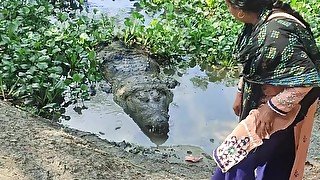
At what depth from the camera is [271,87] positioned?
7.55ft

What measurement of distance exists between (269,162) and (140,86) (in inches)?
126

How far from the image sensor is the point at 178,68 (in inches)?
254

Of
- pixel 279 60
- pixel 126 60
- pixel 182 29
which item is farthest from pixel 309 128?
pixel 182 29

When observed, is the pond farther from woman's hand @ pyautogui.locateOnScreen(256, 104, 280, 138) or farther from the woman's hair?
the woman's hair

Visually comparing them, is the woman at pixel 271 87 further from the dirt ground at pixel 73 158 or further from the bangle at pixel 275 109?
the dirt ground at pixel 73 158

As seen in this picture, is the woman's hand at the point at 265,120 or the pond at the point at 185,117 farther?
the pond at the point at 185,117

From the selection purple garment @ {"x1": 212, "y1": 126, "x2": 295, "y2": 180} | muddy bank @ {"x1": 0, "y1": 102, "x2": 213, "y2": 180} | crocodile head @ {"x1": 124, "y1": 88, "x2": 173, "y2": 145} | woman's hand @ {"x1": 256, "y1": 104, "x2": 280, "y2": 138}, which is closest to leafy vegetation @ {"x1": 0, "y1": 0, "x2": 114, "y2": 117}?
crocodile head @ {"x1": 124, "y1": 88, "x2": 173, "y2": 145}

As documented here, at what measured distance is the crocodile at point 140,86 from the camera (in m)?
5.04

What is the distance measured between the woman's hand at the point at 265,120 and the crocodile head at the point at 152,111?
2626 millimetres

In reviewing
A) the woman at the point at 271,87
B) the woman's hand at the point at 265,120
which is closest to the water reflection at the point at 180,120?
the woman at the point at 271,87

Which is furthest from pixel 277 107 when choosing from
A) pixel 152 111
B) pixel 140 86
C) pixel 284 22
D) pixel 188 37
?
pixel 188 37

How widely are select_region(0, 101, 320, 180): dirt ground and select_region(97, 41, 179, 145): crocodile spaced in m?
0.49

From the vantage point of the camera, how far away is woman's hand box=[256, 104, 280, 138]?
7.48ft

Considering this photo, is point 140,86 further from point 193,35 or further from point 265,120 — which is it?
point 265,120
